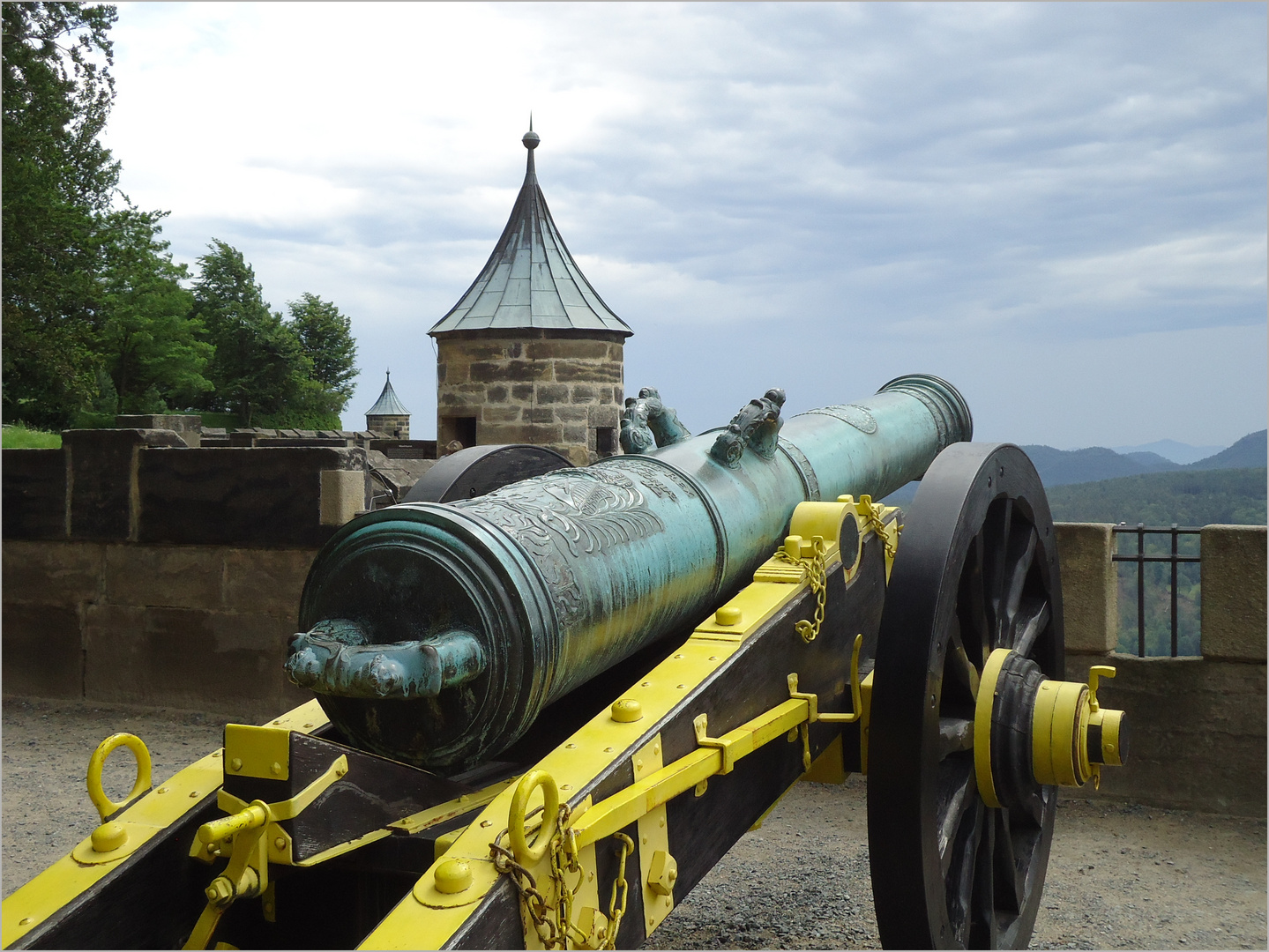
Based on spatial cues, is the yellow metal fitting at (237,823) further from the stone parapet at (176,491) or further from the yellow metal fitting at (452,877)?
the stone parapet at (176,491)

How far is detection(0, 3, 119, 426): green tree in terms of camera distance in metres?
12.4

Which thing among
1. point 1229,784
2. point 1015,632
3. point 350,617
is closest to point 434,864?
point 350,617

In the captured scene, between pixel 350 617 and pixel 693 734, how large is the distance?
0.67 metres

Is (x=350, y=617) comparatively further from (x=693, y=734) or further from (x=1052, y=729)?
(x=1052, y=729)

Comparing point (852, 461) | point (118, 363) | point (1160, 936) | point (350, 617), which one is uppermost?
point (118, 363)

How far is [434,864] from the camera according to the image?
174cm

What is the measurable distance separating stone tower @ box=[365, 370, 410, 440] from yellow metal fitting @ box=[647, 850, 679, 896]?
4063 centimetres

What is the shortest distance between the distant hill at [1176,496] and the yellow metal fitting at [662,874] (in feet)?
97.0

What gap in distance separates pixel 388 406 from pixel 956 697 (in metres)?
43.2

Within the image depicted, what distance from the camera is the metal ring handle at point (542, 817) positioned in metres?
1.65

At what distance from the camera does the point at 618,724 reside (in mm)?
2086

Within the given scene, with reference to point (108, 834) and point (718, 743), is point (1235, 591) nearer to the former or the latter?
point (718, 743)

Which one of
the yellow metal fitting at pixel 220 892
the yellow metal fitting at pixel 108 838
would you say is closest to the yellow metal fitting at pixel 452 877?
the yellow metal fitting at pixel 220 892

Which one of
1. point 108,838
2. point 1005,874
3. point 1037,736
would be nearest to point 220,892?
point 108,838
